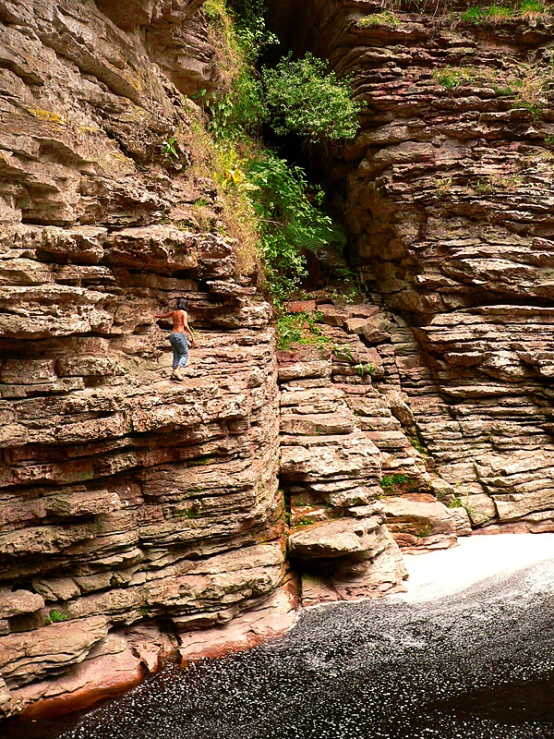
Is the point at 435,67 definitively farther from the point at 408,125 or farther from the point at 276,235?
the point at 276,235

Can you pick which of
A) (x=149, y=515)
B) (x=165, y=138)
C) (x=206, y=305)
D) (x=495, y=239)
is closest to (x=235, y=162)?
(x=165, y=138)

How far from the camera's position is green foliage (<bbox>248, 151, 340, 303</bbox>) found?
587 inches

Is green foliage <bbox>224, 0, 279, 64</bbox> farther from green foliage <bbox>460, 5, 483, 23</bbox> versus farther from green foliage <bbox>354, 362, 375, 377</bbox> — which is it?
green foliage <bbox>354, 362, 375, 377</bbox>

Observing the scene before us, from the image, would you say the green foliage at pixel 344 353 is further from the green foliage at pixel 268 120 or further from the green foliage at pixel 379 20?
the green foliage at pixel 379 20

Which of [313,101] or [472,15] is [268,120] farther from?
[472,15]

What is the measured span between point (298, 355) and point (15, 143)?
26.7ft

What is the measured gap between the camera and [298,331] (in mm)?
15148

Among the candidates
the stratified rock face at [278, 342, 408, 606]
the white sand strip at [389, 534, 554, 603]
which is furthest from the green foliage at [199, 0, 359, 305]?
the white sand strip at [389, 534, 554, 603]

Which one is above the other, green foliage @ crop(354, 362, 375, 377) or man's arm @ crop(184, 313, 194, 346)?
man's arm @ crop(184, 313, 194, 346)

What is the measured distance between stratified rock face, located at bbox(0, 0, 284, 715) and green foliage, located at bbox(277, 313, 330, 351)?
364 cm

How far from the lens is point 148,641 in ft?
30.0

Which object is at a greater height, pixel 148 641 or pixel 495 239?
pixel 495 239

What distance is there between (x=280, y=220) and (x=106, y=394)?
9013 millimetres

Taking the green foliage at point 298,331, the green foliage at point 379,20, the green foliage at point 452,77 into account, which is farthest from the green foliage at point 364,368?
the green foliage at point 379,20
